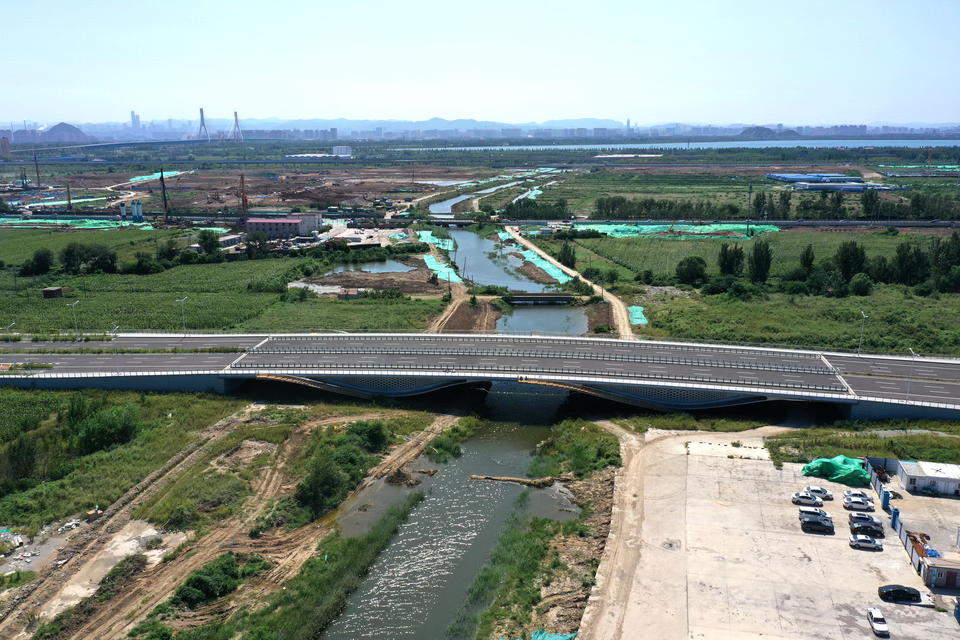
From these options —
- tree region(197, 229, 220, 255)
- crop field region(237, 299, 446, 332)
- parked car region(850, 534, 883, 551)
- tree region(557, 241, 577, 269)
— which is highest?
tree region(197, 229, 220, 255)

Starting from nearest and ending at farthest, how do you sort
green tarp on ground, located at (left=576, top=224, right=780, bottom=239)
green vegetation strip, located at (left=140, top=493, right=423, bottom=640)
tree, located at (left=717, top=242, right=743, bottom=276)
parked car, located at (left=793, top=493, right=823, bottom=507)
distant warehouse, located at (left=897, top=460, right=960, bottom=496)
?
green vegetation strip, located at (left=140, top=493, right=423, bottom=640), parked car, located at (left=793, top=493, right=823, bottom=507), distant warehouse, located at (left=897, top=460, right=960, bottom=496), tree, located at (left=717, top=242, right=743, bottom=276), green tarp on ground, located at (left=576, top=224, right=780, bottom=239)

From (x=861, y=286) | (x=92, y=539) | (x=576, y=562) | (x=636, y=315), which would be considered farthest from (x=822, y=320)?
(x=92, y=539)

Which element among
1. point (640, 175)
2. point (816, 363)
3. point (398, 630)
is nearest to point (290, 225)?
point (816, 363)

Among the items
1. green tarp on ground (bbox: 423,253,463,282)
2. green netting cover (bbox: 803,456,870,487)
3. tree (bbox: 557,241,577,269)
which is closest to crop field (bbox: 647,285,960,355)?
green netting cover (bbox: 803,456,870,487)

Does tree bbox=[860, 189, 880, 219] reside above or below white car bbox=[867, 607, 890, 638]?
above

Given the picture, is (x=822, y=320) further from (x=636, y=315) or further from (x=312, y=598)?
(x=312, y=598)

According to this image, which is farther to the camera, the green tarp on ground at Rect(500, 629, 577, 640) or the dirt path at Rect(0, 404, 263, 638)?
the dirt path at Rect(0, 404, 263, 638)

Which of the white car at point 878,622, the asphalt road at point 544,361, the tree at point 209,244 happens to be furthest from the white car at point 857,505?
the tree at point 209,244

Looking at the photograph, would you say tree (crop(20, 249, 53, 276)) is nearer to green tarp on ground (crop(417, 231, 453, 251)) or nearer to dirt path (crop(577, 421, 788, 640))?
green tarp on ground (crop(417, 231, 453, 251))

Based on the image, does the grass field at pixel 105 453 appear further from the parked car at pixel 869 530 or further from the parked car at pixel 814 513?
the parked car at pixel 869 530
